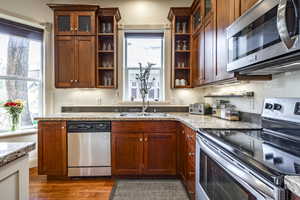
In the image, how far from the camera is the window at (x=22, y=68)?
310cm

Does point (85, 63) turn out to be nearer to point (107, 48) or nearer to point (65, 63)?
point (65, 63)

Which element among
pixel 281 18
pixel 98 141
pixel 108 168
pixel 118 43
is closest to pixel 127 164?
pixel 108 168

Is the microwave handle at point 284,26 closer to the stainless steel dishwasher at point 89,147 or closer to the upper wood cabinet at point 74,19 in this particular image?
the stainless steel dishwasher at point 89,147

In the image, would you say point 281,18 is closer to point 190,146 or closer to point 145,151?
point 190,146

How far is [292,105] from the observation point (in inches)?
57.0

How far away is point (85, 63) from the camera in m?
3.25

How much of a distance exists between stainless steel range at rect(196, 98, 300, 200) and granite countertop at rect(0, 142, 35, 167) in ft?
3.38

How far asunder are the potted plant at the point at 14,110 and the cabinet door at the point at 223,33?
2.92 meters

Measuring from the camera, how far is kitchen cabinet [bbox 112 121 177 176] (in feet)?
9.35

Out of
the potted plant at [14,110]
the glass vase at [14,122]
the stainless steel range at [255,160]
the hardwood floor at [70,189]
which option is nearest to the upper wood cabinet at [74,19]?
the potted plant at [14,110]

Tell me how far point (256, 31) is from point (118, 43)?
2646 mm

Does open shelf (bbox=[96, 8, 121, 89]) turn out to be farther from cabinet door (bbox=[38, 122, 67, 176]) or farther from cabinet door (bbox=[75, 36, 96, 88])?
cabinet door (bbox=[38, 122, 67, 176])

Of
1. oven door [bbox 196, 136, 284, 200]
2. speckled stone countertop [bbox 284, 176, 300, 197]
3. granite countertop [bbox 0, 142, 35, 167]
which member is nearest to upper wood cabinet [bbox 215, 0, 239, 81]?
oven door [bbox 196, 136, 284, 200]

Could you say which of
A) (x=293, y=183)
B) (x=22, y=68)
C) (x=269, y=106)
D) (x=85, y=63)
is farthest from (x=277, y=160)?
(x=22, y=68)
